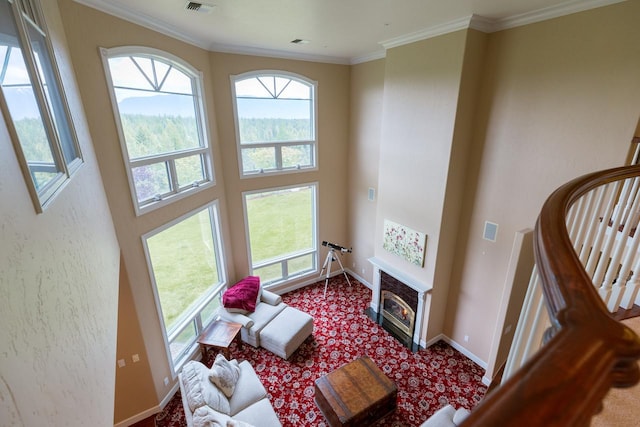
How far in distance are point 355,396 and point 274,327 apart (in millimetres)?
1917

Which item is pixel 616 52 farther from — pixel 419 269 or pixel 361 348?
pixel 361 348

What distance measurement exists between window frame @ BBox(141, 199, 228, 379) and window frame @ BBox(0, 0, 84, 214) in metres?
1.88

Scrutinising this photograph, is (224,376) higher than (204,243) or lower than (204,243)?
lower

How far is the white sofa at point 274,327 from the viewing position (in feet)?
16.5

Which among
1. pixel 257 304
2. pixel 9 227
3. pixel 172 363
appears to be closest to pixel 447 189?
Result: pixel 257 304

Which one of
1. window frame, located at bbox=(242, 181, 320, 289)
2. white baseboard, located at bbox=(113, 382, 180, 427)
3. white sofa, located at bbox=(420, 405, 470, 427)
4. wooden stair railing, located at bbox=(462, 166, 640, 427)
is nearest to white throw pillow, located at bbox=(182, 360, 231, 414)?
white baseboard, located at bbox=(113, 382, 180, 427)

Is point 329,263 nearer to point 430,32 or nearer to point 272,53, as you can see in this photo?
point 272,53

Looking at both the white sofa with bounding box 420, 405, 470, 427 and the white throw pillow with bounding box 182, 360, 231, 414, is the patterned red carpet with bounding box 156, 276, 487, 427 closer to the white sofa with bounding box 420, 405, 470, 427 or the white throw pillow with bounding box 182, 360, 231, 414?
the white sofa with bounding box 420, 405, 470, 427

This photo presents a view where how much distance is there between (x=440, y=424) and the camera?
3434 millimetres

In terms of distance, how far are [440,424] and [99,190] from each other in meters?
4.58

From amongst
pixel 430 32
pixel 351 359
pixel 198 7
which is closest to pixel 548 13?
pixel 430 32

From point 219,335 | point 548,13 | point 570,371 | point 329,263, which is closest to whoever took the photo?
point 570,371

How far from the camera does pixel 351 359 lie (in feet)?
16.6

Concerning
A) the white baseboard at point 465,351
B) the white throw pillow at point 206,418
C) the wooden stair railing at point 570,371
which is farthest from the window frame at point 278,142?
the wooden stair railing at point 570,371
